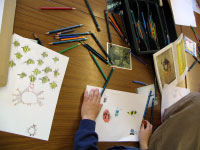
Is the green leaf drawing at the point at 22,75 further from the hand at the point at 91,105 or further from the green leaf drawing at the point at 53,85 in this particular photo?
the hand at the point at 91,105

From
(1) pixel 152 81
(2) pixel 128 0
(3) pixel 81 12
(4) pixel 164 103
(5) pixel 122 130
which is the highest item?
(2) pixel 128 0

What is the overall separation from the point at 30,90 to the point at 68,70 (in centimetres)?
15

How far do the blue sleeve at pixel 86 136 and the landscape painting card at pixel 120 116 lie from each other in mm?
51

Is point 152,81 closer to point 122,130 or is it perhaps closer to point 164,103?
point 164,103

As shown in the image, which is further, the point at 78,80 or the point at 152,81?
the point at 152,81

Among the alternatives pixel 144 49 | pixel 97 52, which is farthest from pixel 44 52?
pixel 144 49

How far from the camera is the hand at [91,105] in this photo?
0.61m

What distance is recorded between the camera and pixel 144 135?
0.75m

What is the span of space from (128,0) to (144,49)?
0.25 meters

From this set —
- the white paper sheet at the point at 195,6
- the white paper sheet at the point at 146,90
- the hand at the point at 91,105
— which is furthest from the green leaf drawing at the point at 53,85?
the white paper sheet at the point at 195,6

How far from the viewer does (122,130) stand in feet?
2.31

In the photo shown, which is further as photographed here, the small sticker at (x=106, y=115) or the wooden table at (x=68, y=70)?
the small sticker at (x=106, y=115)

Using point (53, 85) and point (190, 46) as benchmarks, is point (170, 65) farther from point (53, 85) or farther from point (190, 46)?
point (53, 85)

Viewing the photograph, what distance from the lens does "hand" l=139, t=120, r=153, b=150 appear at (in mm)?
729
